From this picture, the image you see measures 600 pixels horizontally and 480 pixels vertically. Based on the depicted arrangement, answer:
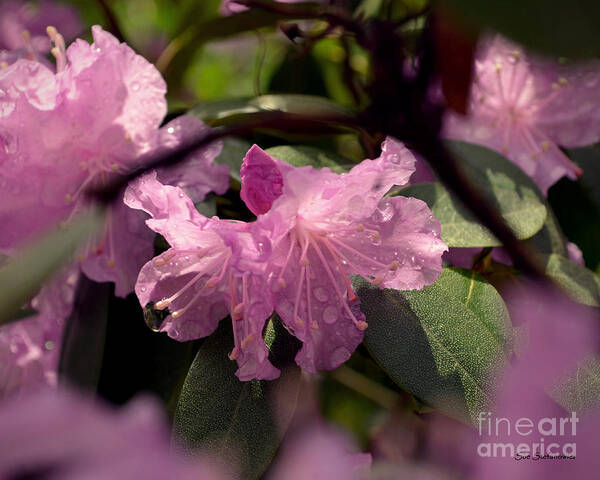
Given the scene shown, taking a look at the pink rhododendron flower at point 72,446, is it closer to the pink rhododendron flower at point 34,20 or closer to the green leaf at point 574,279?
the green leaf at point 574,279

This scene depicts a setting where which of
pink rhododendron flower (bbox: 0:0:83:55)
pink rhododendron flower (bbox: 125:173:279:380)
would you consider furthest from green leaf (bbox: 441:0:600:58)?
pink rhododendron flower (bbox: 0:0:83:55)

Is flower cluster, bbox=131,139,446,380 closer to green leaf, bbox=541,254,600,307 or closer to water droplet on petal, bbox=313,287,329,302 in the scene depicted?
water droplet on petal, bbox=313,287,329,302

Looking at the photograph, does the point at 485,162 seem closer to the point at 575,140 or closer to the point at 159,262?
the point at 575,140

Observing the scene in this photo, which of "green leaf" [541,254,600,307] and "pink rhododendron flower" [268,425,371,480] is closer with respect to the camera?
"pink rhododendron flower" [268,425,371,480]

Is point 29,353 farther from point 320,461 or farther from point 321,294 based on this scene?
point 320,461

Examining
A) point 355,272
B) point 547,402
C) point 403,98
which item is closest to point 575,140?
point 355,272

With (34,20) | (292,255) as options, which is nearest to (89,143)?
(292,255)

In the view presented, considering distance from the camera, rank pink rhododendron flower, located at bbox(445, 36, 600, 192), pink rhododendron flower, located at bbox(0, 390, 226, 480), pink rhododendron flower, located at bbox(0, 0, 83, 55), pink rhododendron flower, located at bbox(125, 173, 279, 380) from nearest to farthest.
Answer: pink rhododendron flower, located at bbox(0, 390, 226, 480), pink rhododendron flower, located at bbox(125, 173, 279, 380), pink rhododendron flower, located at bbox(445, 36, 600, 192), pink rhododendron flower, located at bbox(0, 0, 83, 55)
